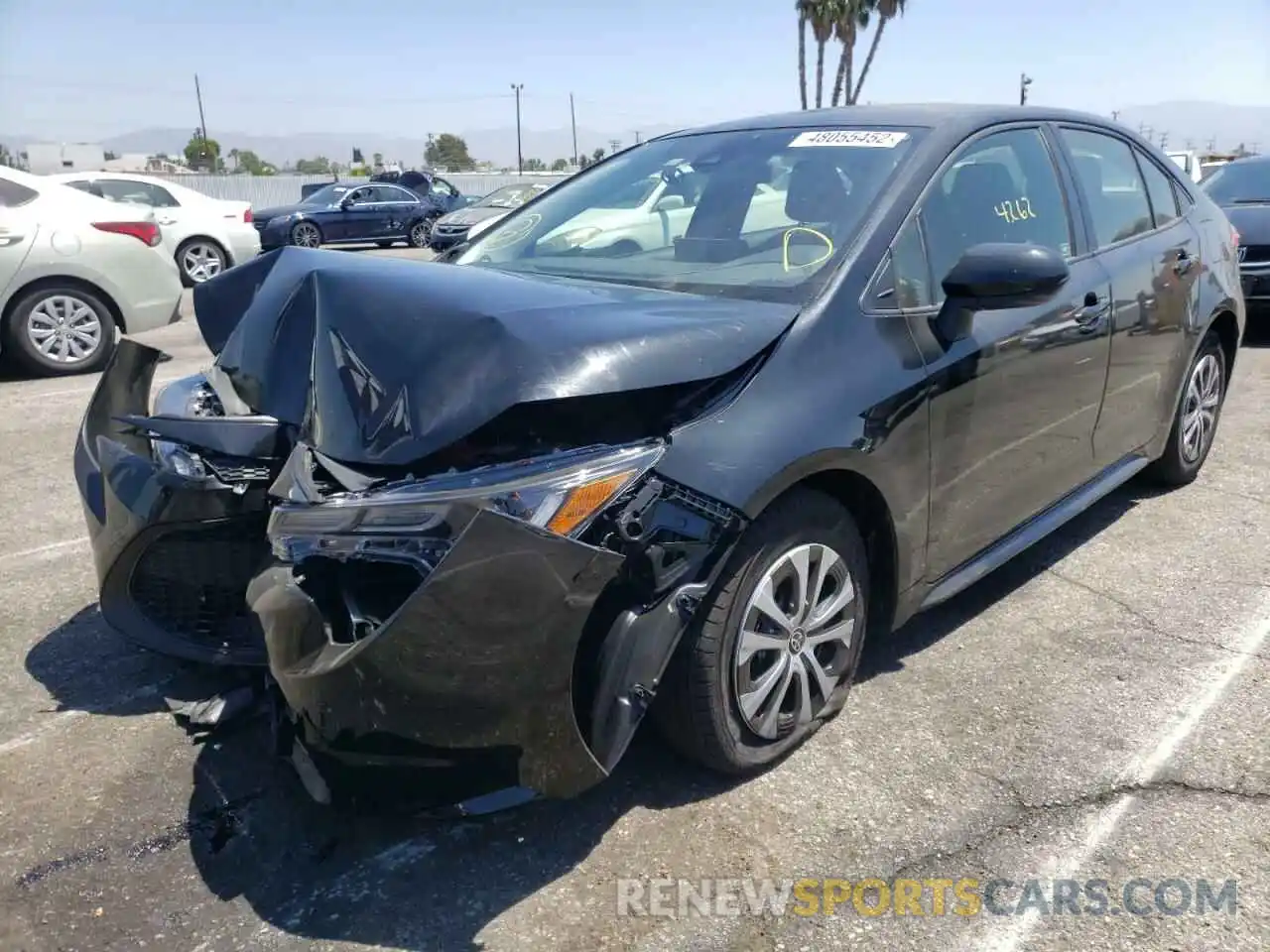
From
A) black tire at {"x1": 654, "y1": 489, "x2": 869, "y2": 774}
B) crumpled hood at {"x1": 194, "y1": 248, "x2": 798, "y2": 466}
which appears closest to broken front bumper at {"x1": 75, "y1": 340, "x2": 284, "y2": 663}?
crumpled hood at {"x1": 194, "y1": 248, "x2": 798, "y2": 466}

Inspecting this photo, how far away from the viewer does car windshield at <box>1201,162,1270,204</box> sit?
30.7 feet

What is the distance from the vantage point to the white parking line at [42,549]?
4164 millimetres

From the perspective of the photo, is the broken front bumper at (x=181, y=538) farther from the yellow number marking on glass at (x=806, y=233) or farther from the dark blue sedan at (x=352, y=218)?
the dark blue sedan at (x=352, y=218)

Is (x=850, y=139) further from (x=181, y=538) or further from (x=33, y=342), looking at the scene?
(x=33, y=342)

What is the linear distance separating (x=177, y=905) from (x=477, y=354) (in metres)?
1.37

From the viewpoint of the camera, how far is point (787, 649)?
8.68 feet

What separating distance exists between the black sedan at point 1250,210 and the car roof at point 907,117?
17.3 ft

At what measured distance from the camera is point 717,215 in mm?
3340

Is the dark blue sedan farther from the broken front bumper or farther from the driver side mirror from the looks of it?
the driver side mirror

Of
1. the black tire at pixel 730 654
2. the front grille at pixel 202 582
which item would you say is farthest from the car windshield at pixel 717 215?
the front grille at pixel 202 582

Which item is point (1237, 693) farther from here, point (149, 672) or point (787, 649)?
point (149, 672)

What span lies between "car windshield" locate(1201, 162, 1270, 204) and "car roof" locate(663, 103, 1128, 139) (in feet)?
22.2

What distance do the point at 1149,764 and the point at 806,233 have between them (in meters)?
1.74

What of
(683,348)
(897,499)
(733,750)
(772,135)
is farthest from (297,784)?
(772,135)
